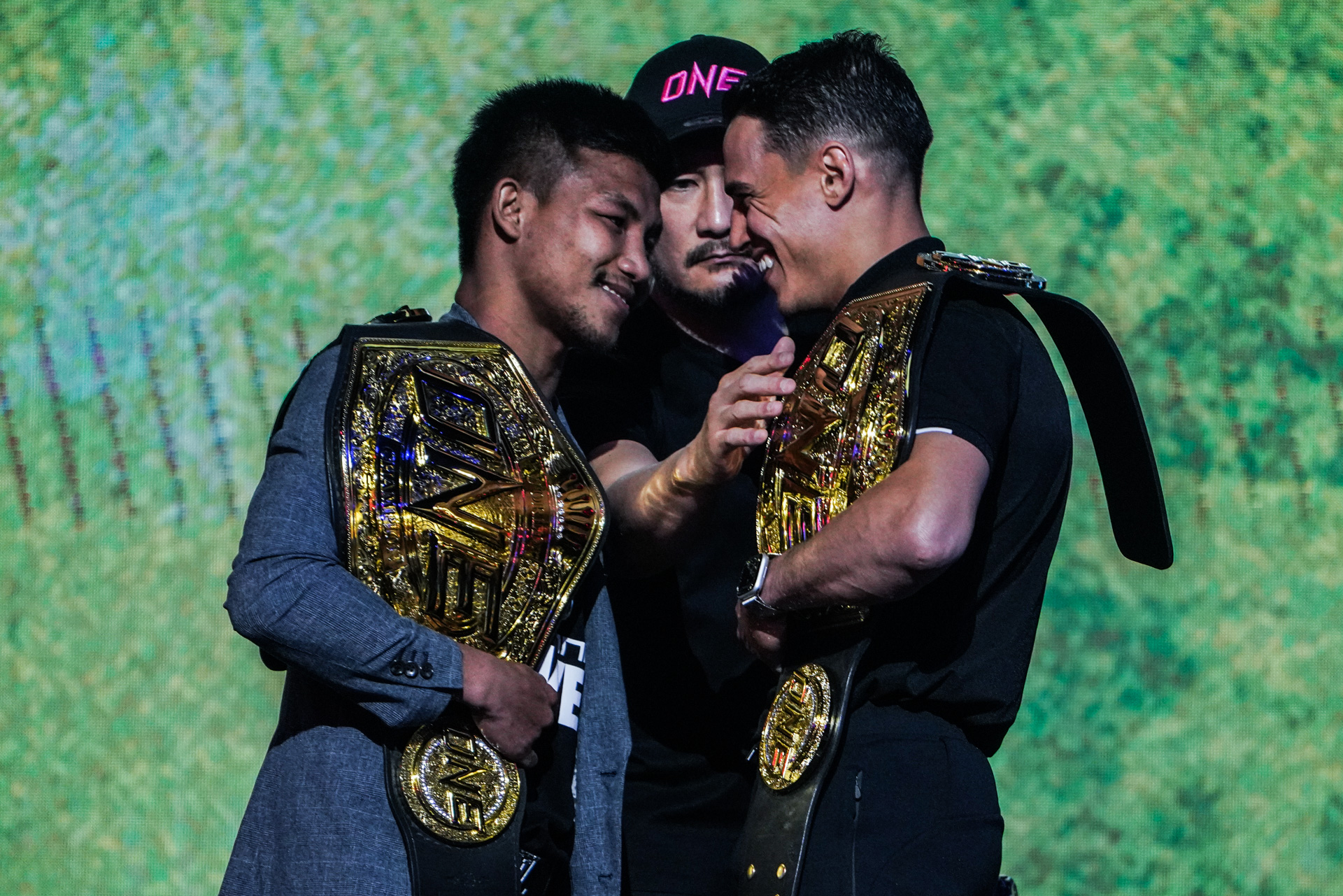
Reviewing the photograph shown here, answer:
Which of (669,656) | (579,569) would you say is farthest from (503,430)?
(669,656)

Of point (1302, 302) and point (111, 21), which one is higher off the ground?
point (111, 21)

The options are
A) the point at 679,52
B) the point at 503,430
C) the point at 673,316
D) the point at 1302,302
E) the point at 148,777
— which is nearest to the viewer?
the point at 503,430

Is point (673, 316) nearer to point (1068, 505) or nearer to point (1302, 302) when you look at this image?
point (1068, 505)

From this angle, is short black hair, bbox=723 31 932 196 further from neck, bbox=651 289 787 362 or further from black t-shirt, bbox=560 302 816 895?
neck, bbox=651 289 787 362

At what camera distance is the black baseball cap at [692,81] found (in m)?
2.74

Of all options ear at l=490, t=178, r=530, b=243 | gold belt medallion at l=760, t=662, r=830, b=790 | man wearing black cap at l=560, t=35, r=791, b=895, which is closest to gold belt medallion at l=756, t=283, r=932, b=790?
gold belt medallion at l=760, t=662, r=830, b=790

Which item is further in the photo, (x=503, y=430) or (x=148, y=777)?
(x=148, y=777)

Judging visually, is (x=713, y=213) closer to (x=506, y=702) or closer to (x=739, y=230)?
(x=739, y=230)

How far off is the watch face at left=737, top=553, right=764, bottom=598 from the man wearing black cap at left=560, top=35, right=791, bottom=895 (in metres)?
0.24

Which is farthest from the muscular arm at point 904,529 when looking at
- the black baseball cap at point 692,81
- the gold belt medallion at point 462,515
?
the black baseball cap at point 692,81

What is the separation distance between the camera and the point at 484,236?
2273 millimetres

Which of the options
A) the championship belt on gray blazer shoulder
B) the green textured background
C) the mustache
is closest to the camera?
the championship belt on gray blazer shoulder

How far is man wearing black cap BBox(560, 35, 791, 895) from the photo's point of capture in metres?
2.36

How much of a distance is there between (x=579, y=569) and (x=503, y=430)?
24 cm
